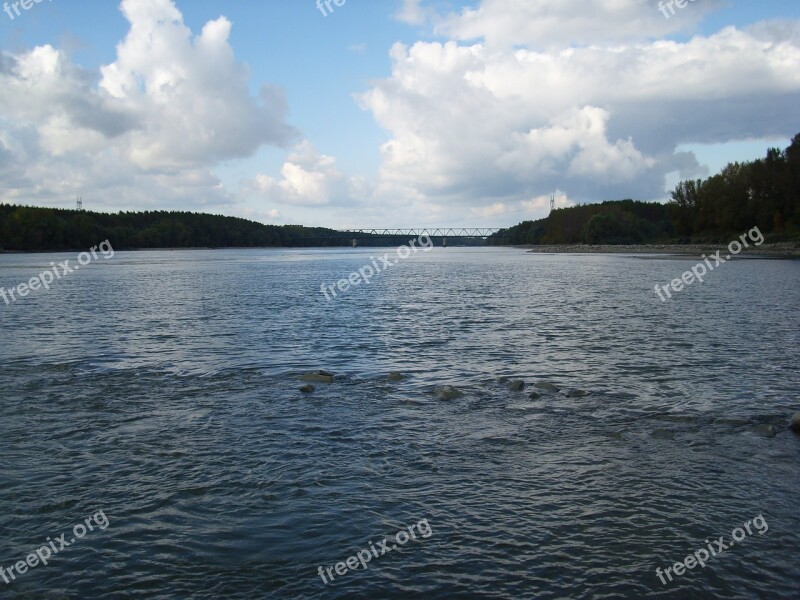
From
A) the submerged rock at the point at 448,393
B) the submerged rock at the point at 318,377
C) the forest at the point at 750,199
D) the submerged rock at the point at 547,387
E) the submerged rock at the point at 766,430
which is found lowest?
the submerged rock at the point at 766,430

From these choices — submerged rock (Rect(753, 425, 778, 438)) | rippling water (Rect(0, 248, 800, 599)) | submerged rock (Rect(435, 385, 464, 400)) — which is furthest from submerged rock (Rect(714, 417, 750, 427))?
submerged rock (Rect(435, 385, 464, 400))

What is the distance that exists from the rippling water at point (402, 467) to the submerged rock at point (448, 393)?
1.28 ft

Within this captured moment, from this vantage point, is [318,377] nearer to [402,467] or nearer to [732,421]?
[402,467]

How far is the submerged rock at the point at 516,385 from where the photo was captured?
21.0 m

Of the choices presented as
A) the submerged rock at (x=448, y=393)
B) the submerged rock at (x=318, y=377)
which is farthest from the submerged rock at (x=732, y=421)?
the submerged rock at (x=318, y=377)

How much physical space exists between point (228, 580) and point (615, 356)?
20.9 meters

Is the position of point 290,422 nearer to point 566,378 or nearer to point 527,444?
point 527,444

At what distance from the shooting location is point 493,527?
11.2 meters

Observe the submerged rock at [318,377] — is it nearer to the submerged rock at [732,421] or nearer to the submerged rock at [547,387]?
the submerged rock at [547,387]

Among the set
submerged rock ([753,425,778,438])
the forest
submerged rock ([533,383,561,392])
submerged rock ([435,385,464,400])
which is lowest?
submerged rock ([753,425,778,438])

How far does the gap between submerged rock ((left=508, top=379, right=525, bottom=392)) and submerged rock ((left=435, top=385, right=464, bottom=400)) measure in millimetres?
1714

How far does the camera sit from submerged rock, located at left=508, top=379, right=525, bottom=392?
21.0 metres

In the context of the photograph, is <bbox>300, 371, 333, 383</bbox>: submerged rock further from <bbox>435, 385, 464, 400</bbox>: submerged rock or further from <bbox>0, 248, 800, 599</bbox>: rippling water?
<bbox>435, 385, 464, 400</bbox>: submerged rock

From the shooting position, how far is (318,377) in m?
22.9
